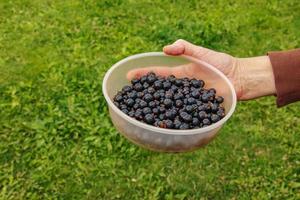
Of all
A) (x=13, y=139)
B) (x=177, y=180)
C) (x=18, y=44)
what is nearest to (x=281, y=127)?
(x=177, y=180)

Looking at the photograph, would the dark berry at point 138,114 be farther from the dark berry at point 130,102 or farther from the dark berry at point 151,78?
the dark berry at point 151,78

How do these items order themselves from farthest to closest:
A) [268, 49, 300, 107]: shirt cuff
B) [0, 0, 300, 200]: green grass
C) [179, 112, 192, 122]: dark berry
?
[0, 0, 300, 200]: green grass
[268, 49, 300, 107]: shirt cuff
[179, 112, 192, 122]: dark berry

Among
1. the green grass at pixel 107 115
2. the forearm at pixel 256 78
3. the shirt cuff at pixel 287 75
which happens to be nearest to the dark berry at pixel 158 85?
the forearm at pixel 256 78

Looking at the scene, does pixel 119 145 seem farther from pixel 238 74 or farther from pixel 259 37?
pixel 259 37

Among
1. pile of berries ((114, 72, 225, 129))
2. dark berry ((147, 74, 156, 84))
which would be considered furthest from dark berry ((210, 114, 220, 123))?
dark berry ((147, 74, 156, 84))

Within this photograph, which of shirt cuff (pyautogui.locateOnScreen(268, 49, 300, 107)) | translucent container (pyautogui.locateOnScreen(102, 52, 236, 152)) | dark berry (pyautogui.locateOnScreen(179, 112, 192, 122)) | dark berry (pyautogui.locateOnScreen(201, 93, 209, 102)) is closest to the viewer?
translucent container (pyautogui.locateOnScreen(102, 52, 236, 152))

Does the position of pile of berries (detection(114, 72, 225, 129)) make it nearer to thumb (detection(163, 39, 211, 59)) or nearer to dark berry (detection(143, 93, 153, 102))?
dark berry (detection(143, 93, 153, 102))

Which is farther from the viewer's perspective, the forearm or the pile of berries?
the forearm
